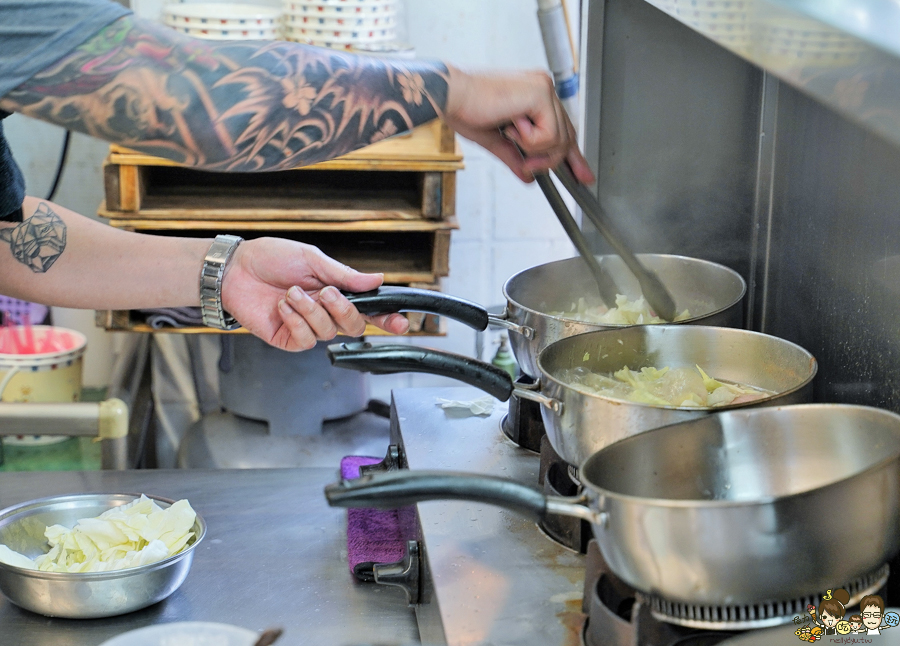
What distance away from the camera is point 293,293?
1153 mm

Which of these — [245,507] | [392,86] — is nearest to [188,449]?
[245,507]

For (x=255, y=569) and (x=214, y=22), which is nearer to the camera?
(x=255, y=569)

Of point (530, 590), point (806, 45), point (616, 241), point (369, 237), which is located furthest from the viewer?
point (369, 237)

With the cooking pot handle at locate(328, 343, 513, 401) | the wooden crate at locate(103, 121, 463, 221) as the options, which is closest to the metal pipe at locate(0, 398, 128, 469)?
the wooden crate at locate(103, 121, 463, 221)

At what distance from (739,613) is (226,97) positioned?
2.17 ft

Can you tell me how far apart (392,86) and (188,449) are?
1360mm

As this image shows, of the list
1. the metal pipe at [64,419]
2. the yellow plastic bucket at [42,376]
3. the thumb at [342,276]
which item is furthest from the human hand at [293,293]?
the yellow plastic bucket at [42,376]

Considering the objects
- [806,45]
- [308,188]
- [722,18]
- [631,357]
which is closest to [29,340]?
[308,188]

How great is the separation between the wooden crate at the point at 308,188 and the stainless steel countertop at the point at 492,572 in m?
0.71

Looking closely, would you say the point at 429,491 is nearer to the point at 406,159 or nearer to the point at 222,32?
the point at 406,159

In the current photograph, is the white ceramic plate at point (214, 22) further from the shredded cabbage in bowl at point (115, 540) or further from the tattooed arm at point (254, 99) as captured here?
the shredded cabbage in bowl at point (115, 540)

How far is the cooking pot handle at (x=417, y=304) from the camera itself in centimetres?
111

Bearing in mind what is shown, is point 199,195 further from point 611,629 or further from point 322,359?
point 611,629

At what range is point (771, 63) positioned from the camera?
2.02ft
